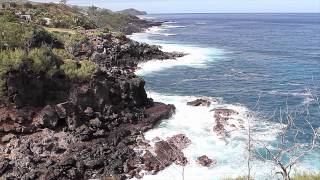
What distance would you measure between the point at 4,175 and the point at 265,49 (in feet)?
288

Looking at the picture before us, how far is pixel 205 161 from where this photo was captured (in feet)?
A: 139

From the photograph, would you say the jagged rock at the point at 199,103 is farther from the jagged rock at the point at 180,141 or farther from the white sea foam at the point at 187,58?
the white sea foam at the point at 187,58

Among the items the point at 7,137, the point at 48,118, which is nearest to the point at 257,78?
the point at 48,118

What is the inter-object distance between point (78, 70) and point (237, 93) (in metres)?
24.4

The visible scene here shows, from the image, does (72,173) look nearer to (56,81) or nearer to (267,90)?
(56,81)

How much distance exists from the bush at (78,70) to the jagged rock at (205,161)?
1772 cm

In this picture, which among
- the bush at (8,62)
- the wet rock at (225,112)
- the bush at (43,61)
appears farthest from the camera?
the wet rock at (225,112)

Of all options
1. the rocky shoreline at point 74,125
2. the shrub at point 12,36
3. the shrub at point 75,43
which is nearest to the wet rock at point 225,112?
the rocky shoreline at point 74,125

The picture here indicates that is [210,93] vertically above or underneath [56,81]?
underneath

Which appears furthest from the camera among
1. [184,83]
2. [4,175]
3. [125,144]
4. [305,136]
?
[184,83]

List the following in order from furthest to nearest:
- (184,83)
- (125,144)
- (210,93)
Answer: (184,83) → (210,93) → (125,144)

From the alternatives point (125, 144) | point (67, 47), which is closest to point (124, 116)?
point (125, 144)

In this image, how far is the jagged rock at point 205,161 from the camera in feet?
138

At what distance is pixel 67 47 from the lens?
3100 inches
